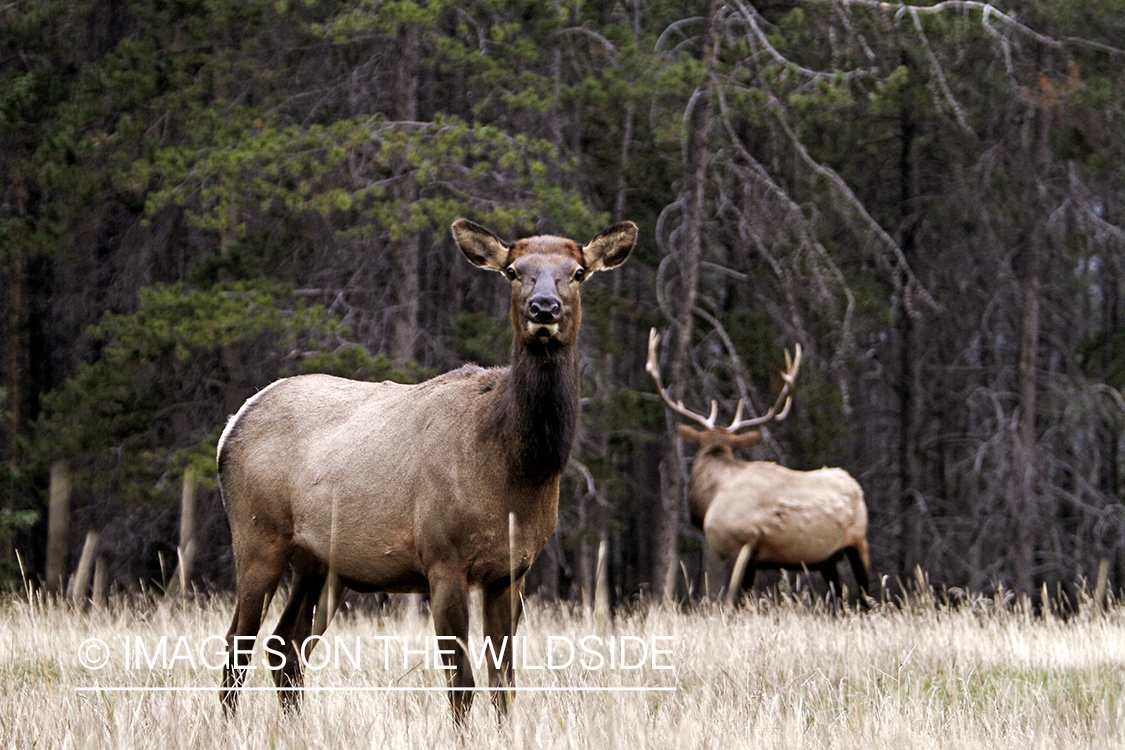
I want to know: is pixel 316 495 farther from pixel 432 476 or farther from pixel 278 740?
pixel 278 740

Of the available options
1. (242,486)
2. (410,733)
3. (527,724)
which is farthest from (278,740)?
(242,486)

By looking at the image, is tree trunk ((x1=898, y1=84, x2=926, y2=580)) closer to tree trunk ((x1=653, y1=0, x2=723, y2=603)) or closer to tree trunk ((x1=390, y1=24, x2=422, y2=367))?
tree trunk ((x1=653, y1=0, x2=723, y2=603))

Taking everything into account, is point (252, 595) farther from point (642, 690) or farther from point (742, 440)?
point (742, 440)

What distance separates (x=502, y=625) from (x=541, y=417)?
3.01 ft

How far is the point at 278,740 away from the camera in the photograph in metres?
4.17

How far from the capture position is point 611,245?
5.75m

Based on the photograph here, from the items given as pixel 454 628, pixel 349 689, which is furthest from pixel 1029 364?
pixel 349 689

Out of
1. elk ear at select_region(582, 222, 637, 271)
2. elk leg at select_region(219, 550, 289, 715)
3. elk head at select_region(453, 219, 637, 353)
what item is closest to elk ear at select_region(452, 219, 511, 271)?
elk head at select_region(453, 219, 637, 353)

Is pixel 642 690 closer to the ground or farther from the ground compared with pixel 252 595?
closer to the ground

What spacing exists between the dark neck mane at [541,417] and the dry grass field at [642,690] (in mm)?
800

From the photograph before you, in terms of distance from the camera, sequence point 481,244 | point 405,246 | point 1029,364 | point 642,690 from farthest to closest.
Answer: point 1029,364 → point 405,246 → point 481,244 → point 642,690

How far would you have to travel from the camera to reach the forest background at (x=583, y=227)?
506 inches

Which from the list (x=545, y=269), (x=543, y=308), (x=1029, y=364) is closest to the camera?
(x=543, y=308)

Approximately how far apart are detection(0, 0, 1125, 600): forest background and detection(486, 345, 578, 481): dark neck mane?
6.22 metres
